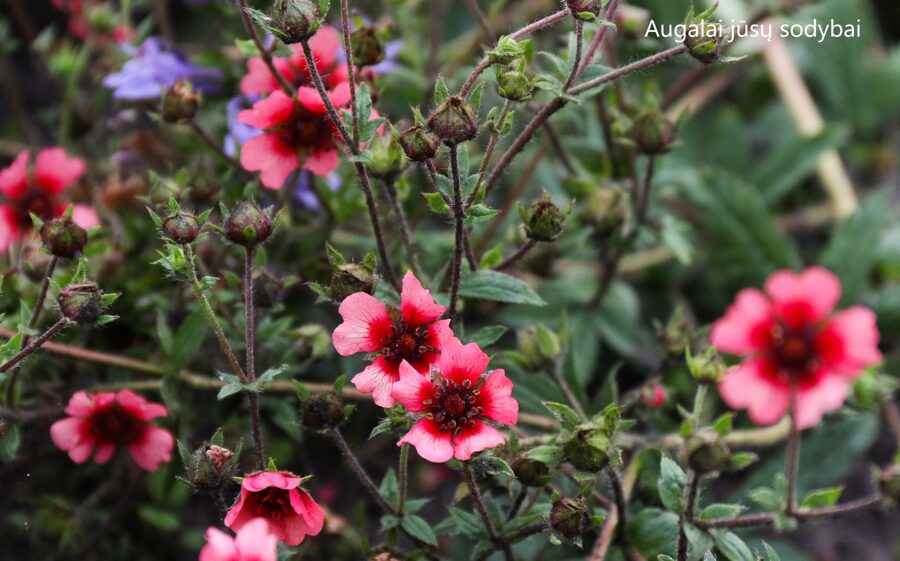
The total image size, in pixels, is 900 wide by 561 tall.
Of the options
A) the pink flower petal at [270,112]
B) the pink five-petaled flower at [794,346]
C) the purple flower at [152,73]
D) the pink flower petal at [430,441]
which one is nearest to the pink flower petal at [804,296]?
the pink five-petaled flower at [794,346]

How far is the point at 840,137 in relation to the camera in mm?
2127

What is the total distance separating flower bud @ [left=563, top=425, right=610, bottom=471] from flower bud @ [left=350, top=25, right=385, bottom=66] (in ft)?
2.29

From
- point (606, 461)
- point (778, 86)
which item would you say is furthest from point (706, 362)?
point (778, 86)

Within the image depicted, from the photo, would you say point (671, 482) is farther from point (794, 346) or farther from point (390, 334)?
point (390, 334)

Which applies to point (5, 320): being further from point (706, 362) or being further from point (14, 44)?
point (706, 362)

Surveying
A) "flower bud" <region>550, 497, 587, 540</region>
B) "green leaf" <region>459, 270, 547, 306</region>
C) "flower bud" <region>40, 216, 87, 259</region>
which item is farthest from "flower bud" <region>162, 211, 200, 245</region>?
"flower bud" <region>550, 497, 587, 540</region>

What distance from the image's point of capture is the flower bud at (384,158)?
1.33 meters

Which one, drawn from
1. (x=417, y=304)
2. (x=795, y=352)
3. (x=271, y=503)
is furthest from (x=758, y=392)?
(x=271, y=503)

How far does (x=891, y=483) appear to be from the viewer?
114cm

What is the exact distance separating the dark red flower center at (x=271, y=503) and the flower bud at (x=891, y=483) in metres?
0.78

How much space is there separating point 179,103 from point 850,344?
1109mm

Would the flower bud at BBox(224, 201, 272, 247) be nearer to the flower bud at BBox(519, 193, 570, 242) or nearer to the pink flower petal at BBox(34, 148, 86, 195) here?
the flower bud at BBox(519, 193, 570, 242)

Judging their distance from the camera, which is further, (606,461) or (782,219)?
(782,219)

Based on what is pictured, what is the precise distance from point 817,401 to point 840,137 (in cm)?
132
